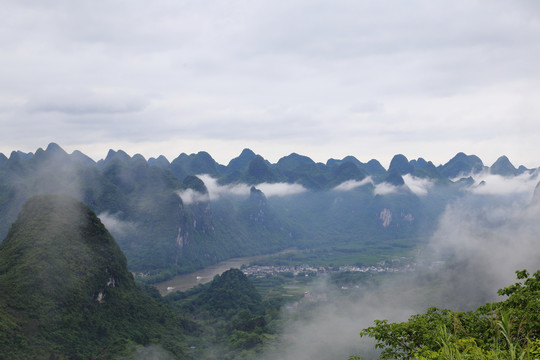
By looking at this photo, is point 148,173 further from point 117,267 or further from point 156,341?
point 156,341

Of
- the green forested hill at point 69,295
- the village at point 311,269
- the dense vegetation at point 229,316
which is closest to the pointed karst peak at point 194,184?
the village at point 311,269

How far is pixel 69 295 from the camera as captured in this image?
59.2m

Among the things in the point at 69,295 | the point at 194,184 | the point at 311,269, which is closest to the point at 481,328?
the point at 69,295

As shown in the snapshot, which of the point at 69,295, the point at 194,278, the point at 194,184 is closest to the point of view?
the point at 69,295

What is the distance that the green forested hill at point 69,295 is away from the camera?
51.6m

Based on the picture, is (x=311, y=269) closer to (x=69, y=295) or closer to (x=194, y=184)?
(x=194, y=184)

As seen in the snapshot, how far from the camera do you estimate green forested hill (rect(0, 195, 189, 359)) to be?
5156 cm

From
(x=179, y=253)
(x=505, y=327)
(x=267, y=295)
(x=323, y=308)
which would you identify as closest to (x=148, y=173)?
(x=179, y=253)

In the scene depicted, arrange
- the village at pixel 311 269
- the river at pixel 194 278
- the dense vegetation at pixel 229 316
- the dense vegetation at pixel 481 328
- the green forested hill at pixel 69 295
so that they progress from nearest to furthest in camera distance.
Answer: the dense vegetation at pixel 481 328, the green forested hill at pixel 69 295, the dense vegetation at pixel 229 316, the river at pixel 194 278, the village at pixel 311 269

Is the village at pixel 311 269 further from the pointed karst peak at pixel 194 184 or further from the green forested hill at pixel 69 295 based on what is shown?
the green forested hill at pixel 69 295

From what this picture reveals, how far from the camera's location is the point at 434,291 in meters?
86.9

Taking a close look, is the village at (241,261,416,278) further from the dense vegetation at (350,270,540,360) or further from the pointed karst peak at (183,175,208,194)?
the dense vegetation at (350,270,540,360)

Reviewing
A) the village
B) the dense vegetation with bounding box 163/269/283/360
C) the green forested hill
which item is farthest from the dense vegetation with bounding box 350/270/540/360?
the village

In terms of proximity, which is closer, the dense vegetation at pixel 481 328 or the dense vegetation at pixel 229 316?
the dense vegetation at pixel 481 328
